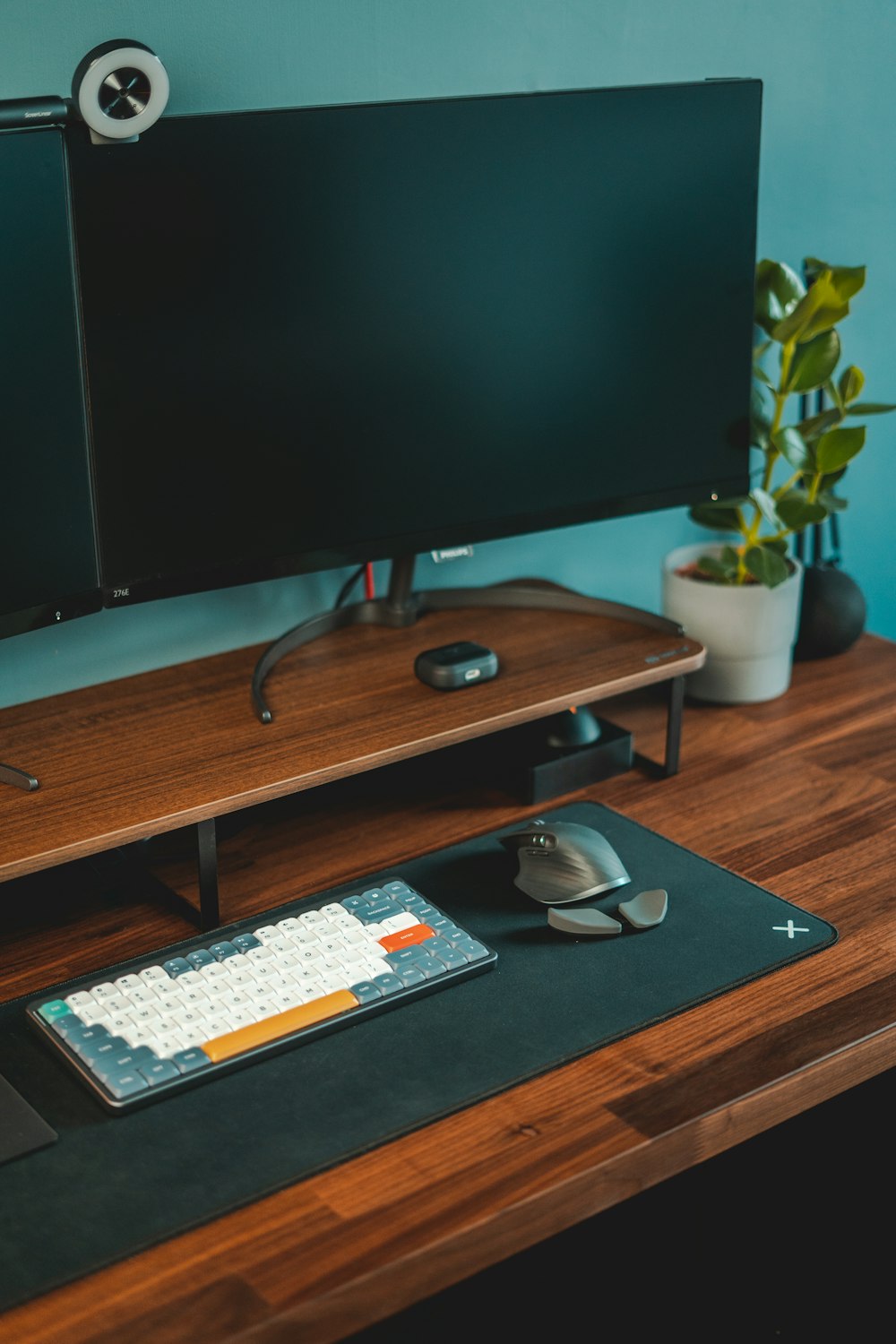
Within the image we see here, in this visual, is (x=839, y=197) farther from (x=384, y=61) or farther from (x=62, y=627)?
(x=62, y=627)

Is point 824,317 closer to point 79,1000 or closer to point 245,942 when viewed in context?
point 245,942

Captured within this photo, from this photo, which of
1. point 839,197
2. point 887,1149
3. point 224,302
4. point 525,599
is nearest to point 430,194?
point 224,302

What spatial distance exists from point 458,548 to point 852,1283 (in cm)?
84

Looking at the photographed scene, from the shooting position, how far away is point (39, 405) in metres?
1.09

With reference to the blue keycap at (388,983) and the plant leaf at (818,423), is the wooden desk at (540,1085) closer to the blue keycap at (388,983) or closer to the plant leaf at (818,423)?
the blue keycap at (388,983)

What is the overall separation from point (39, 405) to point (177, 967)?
0.45 meters

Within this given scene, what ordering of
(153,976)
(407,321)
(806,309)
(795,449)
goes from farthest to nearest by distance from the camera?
(795,449) → (806,309) → (407,321) → (153,976)

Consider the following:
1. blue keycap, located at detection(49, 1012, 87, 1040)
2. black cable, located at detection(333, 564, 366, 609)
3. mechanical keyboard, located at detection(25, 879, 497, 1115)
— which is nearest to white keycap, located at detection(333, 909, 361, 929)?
mechanical keyboard, located at detection(25, 879, 497, 1115)

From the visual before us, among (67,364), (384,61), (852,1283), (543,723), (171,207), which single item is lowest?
(852,1283)

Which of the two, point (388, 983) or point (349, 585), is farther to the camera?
point (349, 585)

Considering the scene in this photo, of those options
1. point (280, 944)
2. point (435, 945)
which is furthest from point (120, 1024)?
point (435, 945)

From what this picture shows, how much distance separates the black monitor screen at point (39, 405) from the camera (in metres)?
1.04

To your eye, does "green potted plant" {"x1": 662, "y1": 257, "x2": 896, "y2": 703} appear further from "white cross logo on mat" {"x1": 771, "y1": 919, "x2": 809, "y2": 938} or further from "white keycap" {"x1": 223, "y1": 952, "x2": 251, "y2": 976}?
"white keycap" {"x1": 223, "y1": 952, "x2": 251, "y2": 976}

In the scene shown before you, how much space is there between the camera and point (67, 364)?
3.61ft
